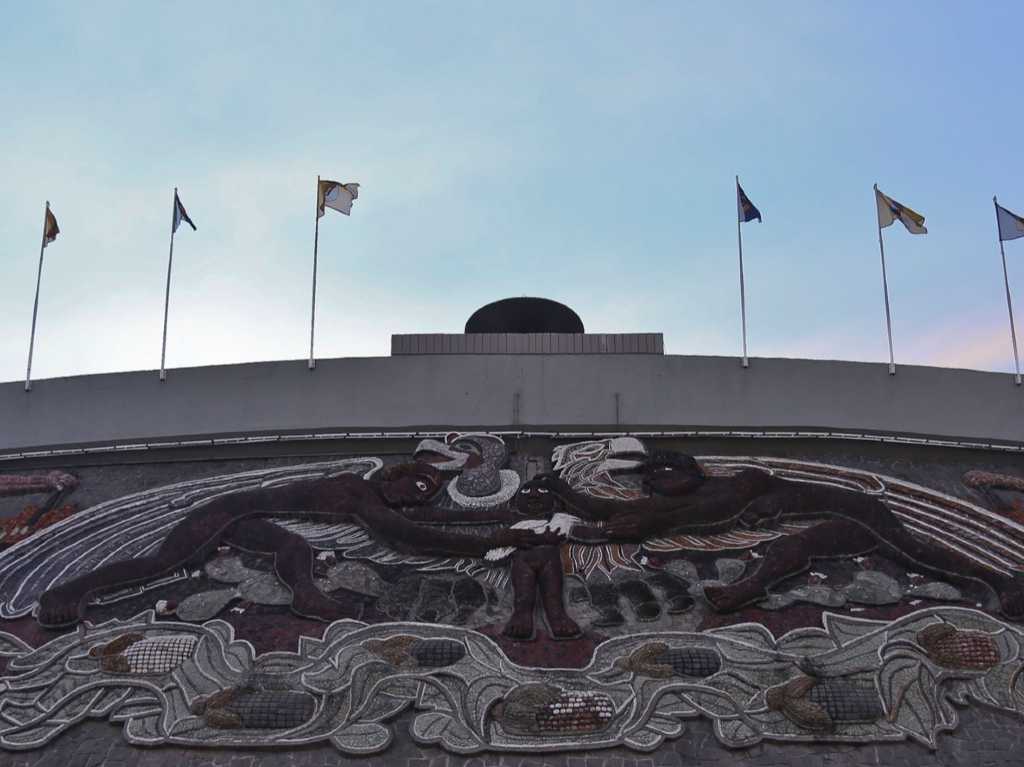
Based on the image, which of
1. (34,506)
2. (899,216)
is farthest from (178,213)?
(899,216)

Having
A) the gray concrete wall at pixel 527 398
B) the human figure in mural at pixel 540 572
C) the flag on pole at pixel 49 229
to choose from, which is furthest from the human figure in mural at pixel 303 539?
the flag on pole at pixel 49 229

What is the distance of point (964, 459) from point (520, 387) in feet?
22.4

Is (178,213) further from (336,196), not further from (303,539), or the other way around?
(303,539)

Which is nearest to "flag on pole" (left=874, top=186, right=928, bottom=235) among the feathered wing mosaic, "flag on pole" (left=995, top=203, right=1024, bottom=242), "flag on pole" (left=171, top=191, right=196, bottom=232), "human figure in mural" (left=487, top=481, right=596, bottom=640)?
"flag on pole" (left=995, top=203, right=1024, bottom=242)

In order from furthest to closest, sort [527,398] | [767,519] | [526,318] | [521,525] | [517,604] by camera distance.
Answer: [526,318] → [527,398] → [767,519] → [521,525] → [517,604]

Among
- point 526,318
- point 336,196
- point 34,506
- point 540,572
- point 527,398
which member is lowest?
point 540,572

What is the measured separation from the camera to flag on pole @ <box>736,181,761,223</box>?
61.2 feet

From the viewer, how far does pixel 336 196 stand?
18438 mm

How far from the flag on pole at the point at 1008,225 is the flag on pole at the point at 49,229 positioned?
54.9 ft

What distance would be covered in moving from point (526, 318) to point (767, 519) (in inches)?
291

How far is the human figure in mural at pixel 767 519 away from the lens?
1329 centimetres

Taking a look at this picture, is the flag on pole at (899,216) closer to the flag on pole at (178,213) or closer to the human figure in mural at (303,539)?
the human figure in mural at (303,539)

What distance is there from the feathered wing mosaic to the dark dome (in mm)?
4598

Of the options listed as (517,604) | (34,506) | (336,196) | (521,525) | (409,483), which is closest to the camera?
(517,604)
